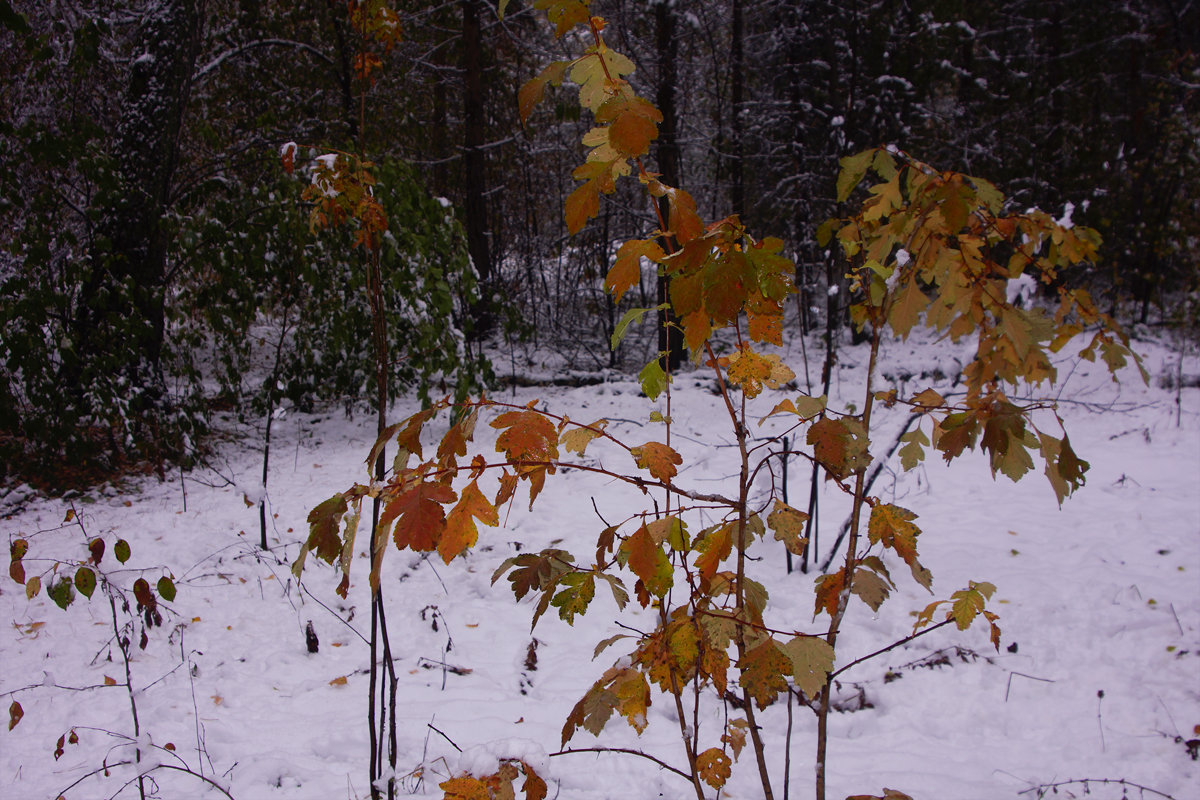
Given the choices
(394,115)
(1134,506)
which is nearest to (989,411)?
(1134,506)

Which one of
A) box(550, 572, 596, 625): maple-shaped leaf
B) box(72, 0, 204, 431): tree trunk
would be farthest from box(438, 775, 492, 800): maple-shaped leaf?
box(72, 0, 204, 431): tree trunk

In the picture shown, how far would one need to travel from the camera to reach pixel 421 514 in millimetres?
767

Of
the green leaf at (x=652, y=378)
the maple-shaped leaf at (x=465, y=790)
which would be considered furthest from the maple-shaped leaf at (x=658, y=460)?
the maple-shaped leaf at (x=465, y=790)

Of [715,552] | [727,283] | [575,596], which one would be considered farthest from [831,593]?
[727,283]

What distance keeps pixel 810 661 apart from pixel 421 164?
7.77m

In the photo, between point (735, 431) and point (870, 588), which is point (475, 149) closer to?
point (735, 431)

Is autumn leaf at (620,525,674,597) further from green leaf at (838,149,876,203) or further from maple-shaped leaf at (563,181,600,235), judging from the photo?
green leaf at (838,149,876,203)

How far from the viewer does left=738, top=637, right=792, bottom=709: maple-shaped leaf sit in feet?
2.97

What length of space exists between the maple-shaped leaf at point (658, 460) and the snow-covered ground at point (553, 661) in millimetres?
334

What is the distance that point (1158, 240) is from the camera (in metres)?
8.88

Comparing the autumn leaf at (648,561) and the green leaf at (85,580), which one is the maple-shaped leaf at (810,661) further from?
the green leaf at (85,580)

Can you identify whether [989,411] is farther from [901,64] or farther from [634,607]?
[901,64]

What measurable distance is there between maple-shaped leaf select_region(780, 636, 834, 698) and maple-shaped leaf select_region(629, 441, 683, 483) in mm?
301

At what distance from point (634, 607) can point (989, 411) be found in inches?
90.0
